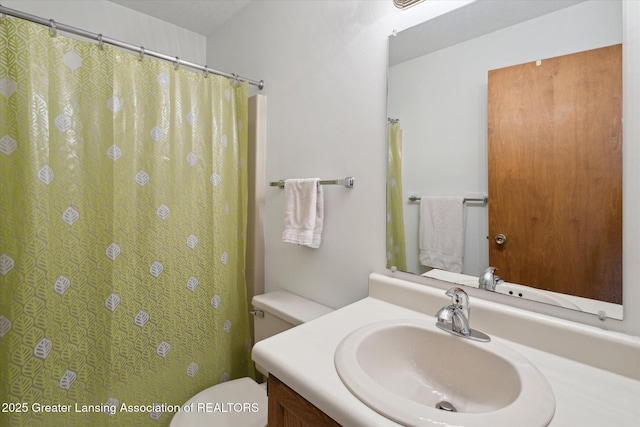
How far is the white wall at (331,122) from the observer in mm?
1133

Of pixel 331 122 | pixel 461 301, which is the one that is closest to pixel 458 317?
pixel 461 301

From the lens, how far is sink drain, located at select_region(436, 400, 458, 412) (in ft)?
2.35

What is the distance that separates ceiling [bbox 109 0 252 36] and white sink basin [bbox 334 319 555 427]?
77.9 inches

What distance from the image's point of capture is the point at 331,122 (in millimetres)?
1294

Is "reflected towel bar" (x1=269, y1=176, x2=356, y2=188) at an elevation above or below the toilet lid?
above

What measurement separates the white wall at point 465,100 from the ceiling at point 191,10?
1326mm

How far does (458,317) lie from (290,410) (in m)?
0.50

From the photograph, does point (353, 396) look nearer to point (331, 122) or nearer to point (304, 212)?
point (304, 212)

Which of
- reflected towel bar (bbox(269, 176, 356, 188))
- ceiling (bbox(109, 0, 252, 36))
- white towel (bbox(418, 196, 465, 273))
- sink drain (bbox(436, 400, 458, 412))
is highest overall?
ceiling (bbox(109, 0, 252, 36))

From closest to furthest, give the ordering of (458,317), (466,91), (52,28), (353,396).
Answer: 1. (353,396)
2. (458,317)
3. (466,91)
4. (52,28)

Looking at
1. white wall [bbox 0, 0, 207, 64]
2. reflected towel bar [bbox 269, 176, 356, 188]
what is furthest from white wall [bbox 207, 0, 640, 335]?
white wall [bbox 0, 0, 207, 64]

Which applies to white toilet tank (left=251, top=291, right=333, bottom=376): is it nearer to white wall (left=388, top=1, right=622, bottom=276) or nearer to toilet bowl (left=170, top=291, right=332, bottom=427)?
toilet bowl (left=170, top=291, right=332, bottom=427)

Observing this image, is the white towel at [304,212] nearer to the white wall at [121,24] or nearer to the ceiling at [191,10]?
the ceiling at [191,10]

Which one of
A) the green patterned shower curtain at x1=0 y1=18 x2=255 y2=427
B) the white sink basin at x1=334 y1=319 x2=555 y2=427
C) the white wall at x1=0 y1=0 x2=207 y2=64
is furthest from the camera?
the white wall at x1=0 y1=0 x2=207 y2=64
